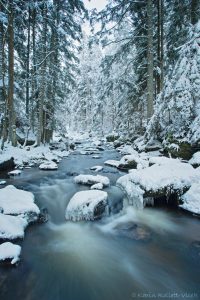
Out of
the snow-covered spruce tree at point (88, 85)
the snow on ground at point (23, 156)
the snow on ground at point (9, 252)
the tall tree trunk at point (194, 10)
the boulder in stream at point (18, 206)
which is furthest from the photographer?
the snow-covered spruce tree at point (88, 85)

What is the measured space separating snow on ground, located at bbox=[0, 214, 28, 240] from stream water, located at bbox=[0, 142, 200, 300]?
0.23m

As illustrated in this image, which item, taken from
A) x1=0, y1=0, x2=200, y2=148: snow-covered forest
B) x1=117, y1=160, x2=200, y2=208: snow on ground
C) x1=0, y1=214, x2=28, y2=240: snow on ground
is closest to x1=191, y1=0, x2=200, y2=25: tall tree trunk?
x1=0, y1=0, x2=200, y2=148: snow-covered forest

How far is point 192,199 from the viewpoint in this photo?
249 inches

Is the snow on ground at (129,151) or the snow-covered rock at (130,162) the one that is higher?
the snow on ground at (129,151)

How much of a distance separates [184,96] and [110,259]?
7.90m

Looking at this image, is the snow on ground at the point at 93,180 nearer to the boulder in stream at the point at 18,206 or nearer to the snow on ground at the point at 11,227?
the boulder in stream at the point at 18,206

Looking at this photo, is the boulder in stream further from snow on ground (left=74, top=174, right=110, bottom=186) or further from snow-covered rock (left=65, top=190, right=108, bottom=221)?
snow on ground (left=74, top=174, right=110, bottom=186)

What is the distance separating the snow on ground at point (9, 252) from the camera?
4055mm

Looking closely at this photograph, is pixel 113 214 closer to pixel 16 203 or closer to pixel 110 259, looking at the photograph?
pixel 110 259

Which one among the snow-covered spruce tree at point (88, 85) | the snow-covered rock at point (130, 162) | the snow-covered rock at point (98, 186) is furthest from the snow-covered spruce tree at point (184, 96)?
the snow-covered spruce tree at point (88, 85)

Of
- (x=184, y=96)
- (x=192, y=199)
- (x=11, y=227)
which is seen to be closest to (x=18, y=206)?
(x=11, y=227)

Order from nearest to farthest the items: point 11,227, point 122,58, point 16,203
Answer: point 11,227 < point 16,203 < point 122,58

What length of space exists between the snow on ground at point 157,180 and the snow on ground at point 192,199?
0.26 meters

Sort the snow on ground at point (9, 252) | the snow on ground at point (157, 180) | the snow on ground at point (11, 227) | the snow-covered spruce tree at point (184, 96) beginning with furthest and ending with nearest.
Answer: the snow-covered spruce tree at point (184, 96) < the snow on ground at point (157, 180) < the snow on ground at point (11, 227) < the snow on ground at point (9, 252)
